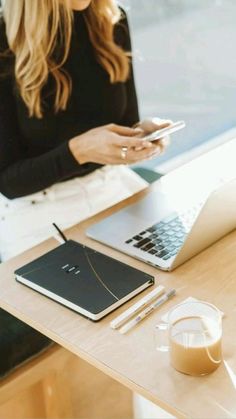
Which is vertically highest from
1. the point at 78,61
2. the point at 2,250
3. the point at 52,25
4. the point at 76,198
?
the point at 52,25

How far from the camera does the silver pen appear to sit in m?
0.90

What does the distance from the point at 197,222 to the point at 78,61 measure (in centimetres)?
74

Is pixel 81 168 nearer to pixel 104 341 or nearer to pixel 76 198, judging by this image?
pixel 76 198

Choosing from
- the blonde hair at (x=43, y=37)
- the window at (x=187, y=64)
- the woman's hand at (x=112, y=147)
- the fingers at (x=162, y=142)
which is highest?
the blonde hair at (x=43, y=37)

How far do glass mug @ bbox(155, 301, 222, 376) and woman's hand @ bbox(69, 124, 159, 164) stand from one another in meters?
0.47

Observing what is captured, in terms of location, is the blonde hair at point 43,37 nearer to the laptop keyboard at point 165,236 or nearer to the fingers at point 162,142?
the fingers at point 162,142

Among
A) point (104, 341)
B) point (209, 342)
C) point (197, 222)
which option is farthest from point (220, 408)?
point (197, 222)

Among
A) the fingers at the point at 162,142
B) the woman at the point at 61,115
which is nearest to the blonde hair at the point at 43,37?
the woman at the point at 61,115

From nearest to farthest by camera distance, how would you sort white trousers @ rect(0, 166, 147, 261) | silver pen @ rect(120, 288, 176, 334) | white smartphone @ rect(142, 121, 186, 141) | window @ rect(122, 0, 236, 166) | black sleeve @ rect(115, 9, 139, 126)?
silver pen @ rect(120, 288, 176, 334) → white smartphone @ rect(142, 121, 186, 141) → white trousers @ rect(0, 166, 147, 261) → black sleeve @ rect(115, 9, 139, 126) → window @ rect(122, 0, 236, 166)

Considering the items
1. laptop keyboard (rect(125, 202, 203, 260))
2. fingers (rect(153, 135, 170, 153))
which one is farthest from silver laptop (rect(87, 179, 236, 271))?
fingers (rect(153, 135, 170, 153))

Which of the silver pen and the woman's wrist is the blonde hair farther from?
the silver pen

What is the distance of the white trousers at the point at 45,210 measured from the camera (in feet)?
4.84

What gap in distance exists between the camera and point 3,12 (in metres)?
1.44

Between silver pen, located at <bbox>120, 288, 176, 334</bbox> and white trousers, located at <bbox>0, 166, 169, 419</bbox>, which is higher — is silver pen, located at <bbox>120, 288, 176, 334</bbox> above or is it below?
above
